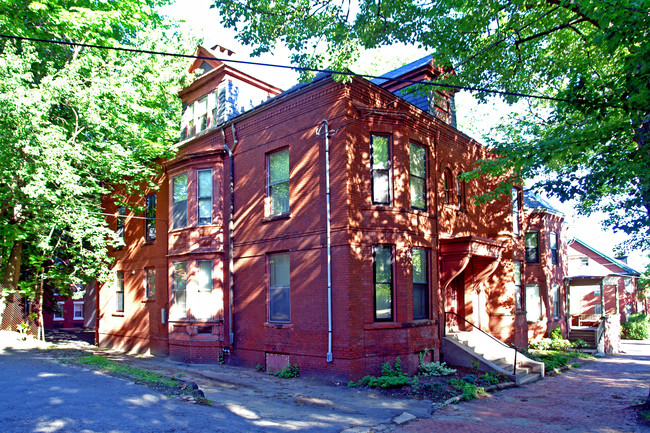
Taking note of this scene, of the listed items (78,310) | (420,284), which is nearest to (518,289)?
(420,284)

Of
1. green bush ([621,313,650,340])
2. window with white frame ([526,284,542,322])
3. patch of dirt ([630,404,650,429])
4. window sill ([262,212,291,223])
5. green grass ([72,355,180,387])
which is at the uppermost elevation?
window sill ([262,212,291,223])

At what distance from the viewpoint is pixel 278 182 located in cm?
1530

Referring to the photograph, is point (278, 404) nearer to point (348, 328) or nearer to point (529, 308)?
point (348, 328)

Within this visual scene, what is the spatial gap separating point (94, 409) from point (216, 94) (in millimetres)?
12631

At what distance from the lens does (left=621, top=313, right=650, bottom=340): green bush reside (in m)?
30.5

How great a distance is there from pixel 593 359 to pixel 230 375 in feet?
49.8

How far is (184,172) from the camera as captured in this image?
1797cm

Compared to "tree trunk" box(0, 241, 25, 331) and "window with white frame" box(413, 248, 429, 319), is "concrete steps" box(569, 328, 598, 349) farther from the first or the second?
"tree trunk" box(0, 241, 25, 331)

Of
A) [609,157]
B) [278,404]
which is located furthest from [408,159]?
[278,404]

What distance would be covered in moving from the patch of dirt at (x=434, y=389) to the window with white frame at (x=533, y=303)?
37.4ft

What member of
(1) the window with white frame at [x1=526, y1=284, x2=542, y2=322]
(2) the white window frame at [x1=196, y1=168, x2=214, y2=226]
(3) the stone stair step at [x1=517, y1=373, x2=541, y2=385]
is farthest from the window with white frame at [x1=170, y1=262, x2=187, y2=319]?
(1) the window with white frame at [x1=526, y1=284, x2=542, y2=322]

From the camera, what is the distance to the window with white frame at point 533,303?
23891 mm

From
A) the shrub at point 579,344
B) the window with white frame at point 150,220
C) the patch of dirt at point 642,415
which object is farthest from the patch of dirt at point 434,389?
the window with white frame at point 150,220

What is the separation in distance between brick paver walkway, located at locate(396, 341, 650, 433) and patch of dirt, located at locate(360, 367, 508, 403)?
48 cm
